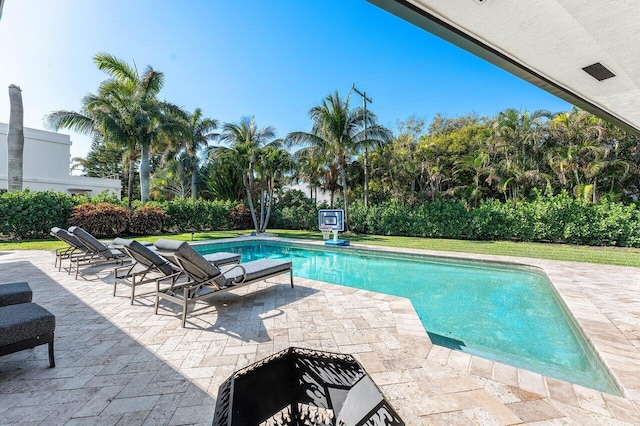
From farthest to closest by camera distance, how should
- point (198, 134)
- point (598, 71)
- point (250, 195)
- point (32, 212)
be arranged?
point (198, 134) → point (250, 195) → point (32, 212) → point (598, 71)

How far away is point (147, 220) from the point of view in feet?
49.3

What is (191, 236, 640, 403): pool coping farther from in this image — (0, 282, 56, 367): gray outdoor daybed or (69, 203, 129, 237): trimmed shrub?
(69, 203, 129, 237): trimmed shrub

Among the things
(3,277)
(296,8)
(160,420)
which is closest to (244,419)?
(160,420)

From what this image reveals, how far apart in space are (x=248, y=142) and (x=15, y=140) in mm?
11281

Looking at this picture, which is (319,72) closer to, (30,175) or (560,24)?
(560,24)

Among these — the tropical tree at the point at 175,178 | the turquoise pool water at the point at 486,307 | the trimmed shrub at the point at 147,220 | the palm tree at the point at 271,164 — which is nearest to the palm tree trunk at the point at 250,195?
the palm tree at the point at 271,164

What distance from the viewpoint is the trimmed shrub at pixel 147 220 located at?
576 inches

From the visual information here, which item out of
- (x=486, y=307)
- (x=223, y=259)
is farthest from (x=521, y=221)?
(x=223, y=259)

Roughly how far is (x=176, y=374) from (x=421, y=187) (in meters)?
20.6

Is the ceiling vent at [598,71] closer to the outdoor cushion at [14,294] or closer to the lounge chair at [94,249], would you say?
the outdoor cushion at [14,294]

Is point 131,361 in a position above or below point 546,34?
below

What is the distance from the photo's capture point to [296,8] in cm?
904

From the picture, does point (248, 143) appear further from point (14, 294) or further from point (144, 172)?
point (14, 294)

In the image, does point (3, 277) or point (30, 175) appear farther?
point (30, 175)
